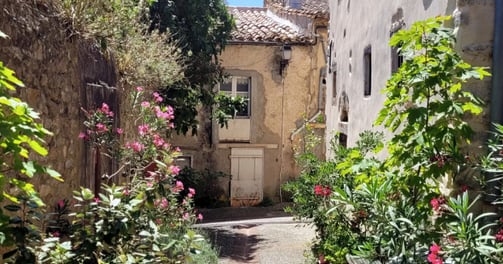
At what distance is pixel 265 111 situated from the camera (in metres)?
14.8

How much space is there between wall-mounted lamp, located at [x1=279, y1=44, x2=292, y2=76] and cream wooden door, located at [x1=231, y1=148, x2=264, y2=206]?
2.68m

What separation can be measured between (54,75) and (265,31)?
1173cm

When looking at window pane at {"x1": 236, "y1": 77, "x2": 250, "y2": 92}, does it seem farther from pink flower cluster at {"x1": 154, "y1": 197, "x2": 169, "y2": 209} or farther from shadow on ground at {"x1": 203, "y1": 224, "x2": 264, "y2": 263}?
pink flower cluster at {"x1": 154, "y1": 197, "x2": 169, "y2": 209}

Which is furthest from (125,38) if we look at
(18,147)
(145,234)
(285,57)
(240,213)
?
(285,57)

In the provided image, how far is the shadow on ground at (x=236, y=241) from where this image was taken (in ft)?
25.5

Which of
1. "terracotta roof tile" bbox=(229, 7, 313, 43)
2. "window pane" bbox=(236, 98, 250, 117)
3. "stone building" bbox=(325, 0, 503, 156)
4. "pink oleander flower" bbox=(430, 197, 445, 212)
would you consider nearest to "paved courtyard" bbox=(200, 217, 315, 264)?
"stone building" bbox=(325, 0, 503, 156)

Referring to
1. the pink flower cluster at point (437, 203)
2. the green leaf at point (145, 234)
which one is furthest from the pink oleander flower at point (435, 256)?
the green leaf at point (145, 234)

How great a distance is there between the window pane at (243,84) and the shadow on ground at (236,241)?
5530 millimetres

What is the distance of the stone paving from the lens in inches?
293

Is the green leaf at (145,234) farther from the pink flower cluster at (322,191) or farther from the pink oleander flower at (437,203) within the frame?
the pink flower cluster at (322,191)

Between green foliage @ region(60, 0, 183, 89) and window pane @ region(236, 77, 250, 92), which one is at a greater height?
window pane @ region(236, 77, 250, 92)

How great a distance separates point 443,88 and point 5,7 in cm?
282

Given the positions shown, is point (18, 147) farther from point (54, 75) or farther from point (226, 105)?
point (226, 105)

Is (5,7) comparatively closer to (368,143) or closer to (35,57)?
(35,57)
